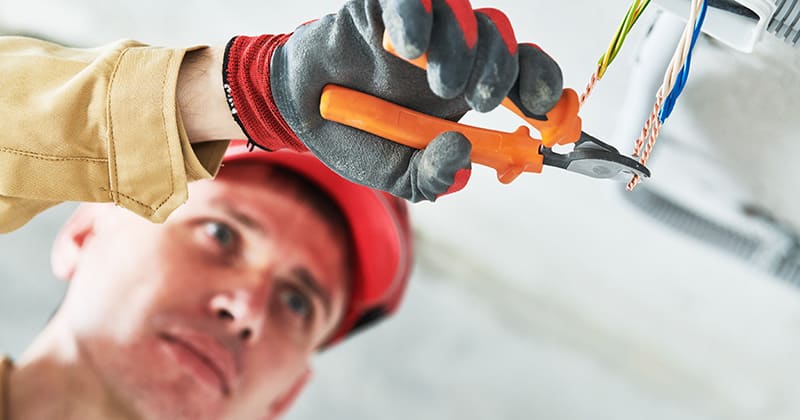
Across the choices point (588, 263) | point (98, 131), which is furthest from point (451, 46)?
point (588, 263)

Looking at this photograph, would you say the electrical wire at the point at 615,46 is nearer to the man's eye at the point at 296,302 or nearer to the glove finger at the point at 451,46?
the glove finger at the point at 451,46

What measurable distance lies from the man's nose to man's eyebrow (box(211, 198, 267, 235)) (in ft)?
0.29

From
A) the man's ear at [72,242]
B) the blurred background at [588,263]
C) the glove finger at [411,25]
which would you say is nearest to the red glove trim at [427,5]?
the glove finger at [411,25]

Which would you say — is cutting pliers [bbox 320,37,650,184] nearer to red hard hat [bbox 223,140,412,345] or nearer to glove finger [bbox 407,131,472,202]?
glove finger [bbox 407,131,472,202]

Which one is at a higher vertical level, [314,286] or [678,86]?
[678,86]

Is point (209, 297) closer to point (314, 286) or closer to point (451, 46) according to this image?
point (314, 286)

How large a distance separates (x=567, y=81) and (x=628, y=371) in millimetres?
670

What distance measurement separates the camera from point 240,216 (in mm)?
1016

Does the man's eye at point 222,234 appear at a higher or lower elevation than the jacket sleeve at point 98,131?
lower

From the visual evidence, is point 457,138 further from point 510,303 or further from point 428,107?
point 510,303

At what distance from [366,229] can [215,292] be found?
245 millimetres

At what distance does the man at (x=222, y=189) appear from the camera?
1.63 ft

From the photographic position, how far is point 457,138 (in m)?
0.48

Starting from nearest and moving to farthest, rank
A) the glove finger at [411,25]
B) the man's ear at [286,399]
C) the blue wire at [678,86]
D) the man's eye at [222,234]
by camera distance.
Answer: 1. the glove finger at [411,25]
2. the blue wire at [678,86]
3. the man's eye at [222,234]
4. the man's ear at [286,399]
